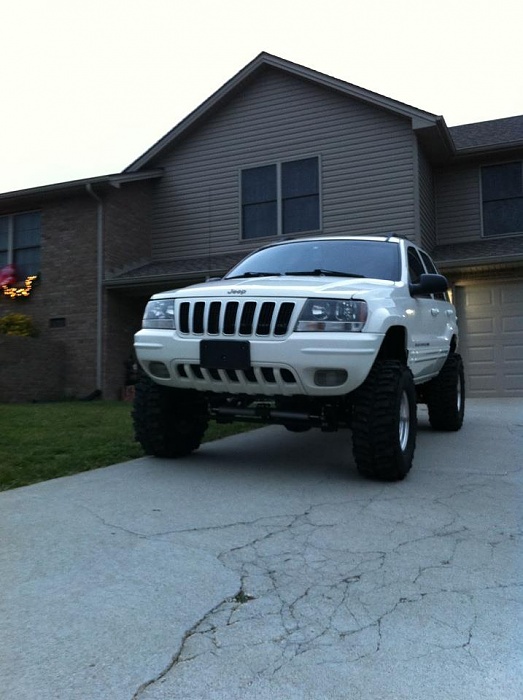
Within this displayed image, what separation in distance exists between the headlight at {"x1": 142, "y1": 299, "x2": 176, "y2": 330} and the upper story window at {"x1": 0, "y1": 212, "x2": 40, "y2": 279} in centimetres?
1045

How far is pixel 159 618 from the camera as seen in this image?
2.52 metres

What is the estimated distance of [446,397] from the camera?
7.51 metres

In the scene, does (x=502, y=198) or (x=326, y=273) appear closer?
(x=326, y=273)

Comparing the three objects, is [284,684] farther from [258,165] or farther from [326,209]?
[258,165]

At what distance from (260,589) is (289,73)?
13371 millimetres

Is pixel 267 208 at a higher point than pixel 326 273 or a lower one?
higher

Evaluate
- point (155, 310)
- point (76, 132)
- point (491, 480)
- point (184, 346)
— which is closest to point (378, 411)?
point (491, 480)

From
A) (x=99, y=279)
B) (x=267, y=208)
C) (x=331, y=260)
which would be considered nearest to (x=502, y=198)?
(x=267, y=208)

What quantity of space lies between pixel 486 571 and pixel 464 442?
399 cm

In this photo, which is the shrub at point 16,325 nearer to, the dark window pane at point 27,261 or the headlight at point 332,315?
the dark window pane at point 27,261

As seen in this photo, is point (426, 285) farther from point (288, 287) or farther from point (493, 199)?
point (493, 199)

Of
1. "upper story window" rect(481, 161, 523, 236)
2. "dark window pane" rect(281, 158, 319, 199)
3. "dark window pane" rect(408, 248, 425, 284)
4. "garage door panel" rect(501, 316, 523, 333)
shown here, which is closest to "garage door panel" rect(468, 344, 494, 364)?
"garage door panel" rect(501, 316, 523, 333)

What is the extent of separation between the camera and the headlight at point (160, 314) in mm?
5133

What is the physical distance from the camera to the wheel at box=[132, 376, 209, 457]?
5.40m
